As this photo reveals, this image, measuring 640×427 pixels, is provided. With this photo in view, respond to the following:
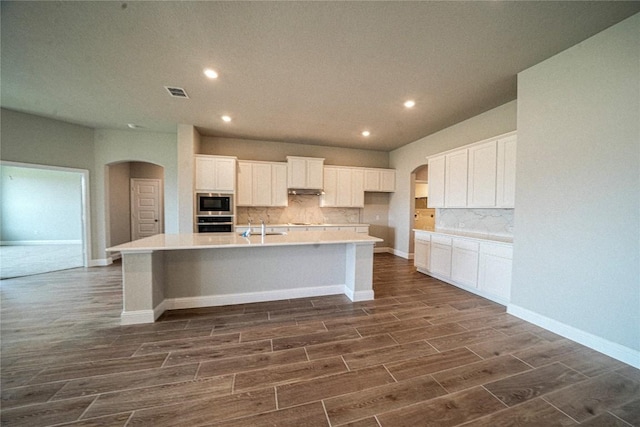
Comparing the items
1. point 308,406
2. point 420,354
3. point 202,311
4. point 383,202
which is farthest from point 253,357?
point 383,202

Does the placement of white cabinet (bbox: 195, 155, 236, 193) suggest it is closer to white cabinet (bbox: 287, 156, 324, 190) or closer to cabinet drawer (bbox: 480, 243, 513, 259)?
white cabinet (bbox: 287, 156, 324, 190)

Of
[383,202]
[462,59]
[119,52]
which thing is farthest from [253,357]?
[383,202]

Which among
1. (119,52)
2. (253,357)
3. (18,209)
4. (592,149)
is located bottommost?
(253,357)

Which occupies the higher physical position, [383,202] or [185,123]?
[185,123]

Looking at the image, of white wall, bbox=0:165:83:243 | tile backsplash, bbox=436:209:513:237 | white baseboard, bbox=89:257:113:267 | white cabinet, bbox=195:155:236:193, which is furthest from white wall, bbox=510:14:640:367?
white wall, bbox=0:165:83:243

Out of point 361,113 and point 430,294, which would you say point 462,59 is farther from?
point 430,294

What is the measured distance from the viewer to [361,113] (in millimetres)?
4059

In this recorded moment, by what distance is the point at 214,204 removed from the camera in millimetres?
5055

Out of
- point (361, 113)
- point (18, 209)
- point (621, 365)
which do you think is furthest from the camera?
point (18, 209)

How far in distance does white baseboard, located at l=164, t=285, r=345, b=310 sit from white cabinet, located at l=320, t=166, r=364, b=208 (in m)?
2.94

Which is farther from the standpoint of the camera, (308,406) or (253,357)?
(253,357)

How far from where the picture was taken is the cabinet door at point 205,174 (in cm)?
495

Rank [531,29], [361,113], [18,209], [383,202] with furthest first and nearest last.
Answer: [18,209] < [383,202] < [361,113] < [531,29]

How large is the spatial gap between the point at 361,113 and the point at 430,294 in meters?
3.15
